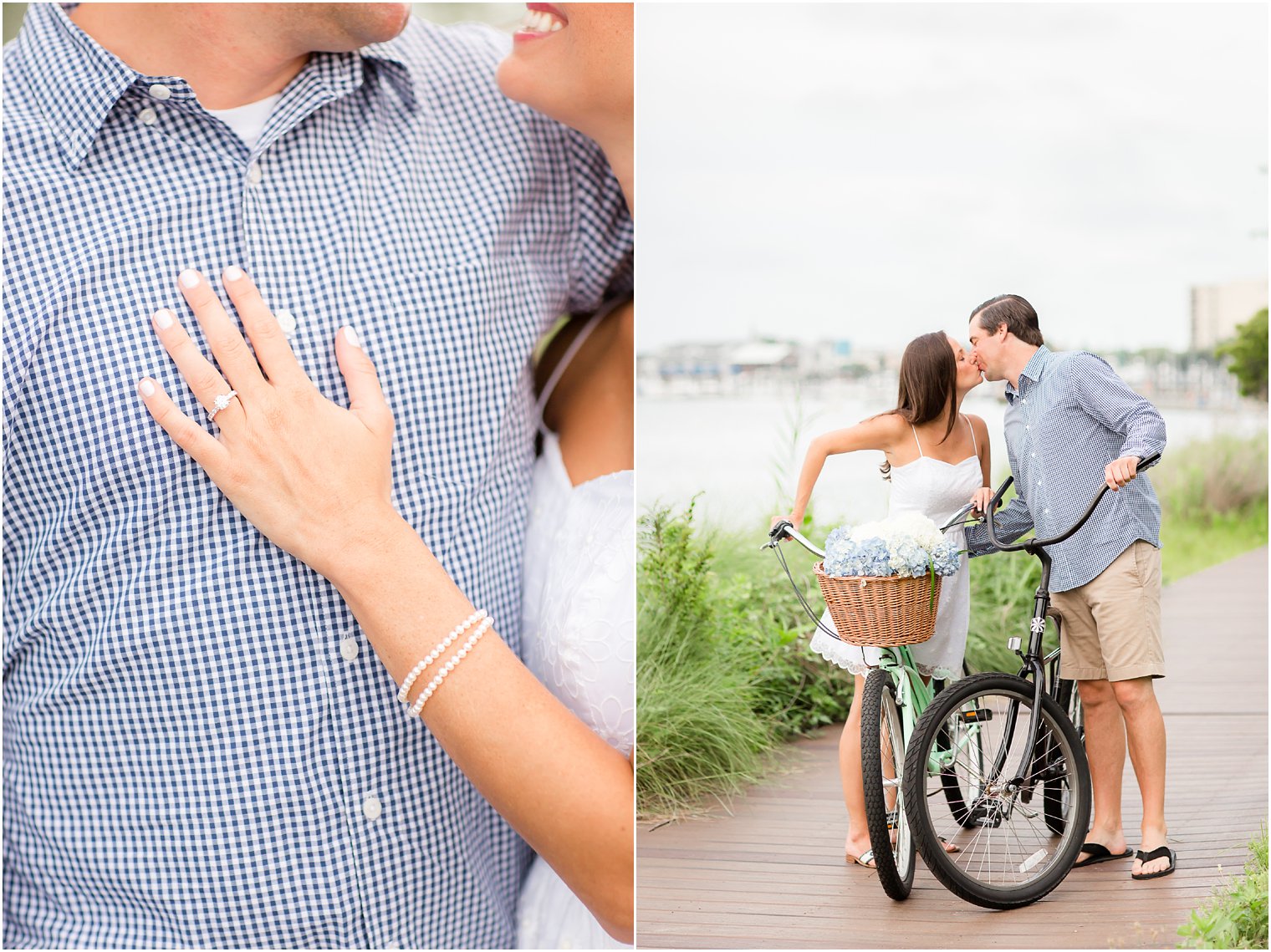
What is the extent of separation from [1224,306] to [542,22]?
3.93ft

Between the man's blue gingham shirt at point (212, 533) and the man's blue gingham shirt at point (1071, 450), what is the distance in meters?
0.85

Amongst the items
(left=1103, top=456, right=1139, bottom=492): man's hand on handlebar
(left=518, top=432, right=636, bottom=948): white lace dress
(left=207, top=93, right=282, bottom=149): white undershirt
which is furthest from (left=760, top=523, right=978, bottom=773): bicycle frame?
(left=207, top=93, right=282, bottom=149): white undershirt

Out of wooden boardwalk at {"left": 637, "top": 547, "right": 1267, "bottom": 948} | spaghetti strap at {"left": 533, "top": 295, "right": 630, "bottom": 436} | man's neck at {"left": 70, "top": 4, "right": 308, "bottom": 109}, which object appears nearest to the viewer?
wooden boardwalk at {"left": 637, "top": 547, "right": 1267, "bottom": 948}

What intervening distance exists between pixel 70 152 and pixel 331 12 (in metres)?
0.46

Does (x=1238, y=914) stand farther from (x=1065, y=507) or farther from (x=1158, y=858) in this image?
(x=1065, y=507)

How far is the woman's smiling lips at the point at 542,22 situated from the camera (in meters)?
1.74

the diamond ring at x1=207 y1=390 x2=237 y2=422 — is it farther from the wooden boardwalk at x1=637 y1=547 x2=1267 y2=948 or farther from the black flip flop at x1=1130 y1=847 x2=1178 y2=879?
the black flip flop at x1=1130 y1=847 x2=1178 y2=879

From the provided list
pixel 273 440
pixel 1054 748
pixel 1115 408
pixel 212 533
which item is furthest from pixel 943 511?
pixel 212 533

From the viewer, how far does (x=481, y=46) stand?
1.95 m

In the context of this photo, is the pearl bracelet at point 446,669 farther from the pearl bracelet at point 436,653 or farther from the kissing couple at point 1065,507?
the kissing couple at point 1065,507

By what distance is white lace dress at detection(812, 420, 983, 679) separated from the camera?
1.51 metres

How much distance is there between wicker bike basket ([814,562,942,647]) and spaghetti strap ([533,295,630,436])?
71 centimetres

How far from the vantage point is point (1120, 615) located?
59.6 inches

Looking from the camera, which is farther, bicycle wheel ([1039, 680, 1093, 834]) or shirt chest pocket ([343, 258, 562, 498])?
shirt chest pocket ([343, 258, 562, 498])
